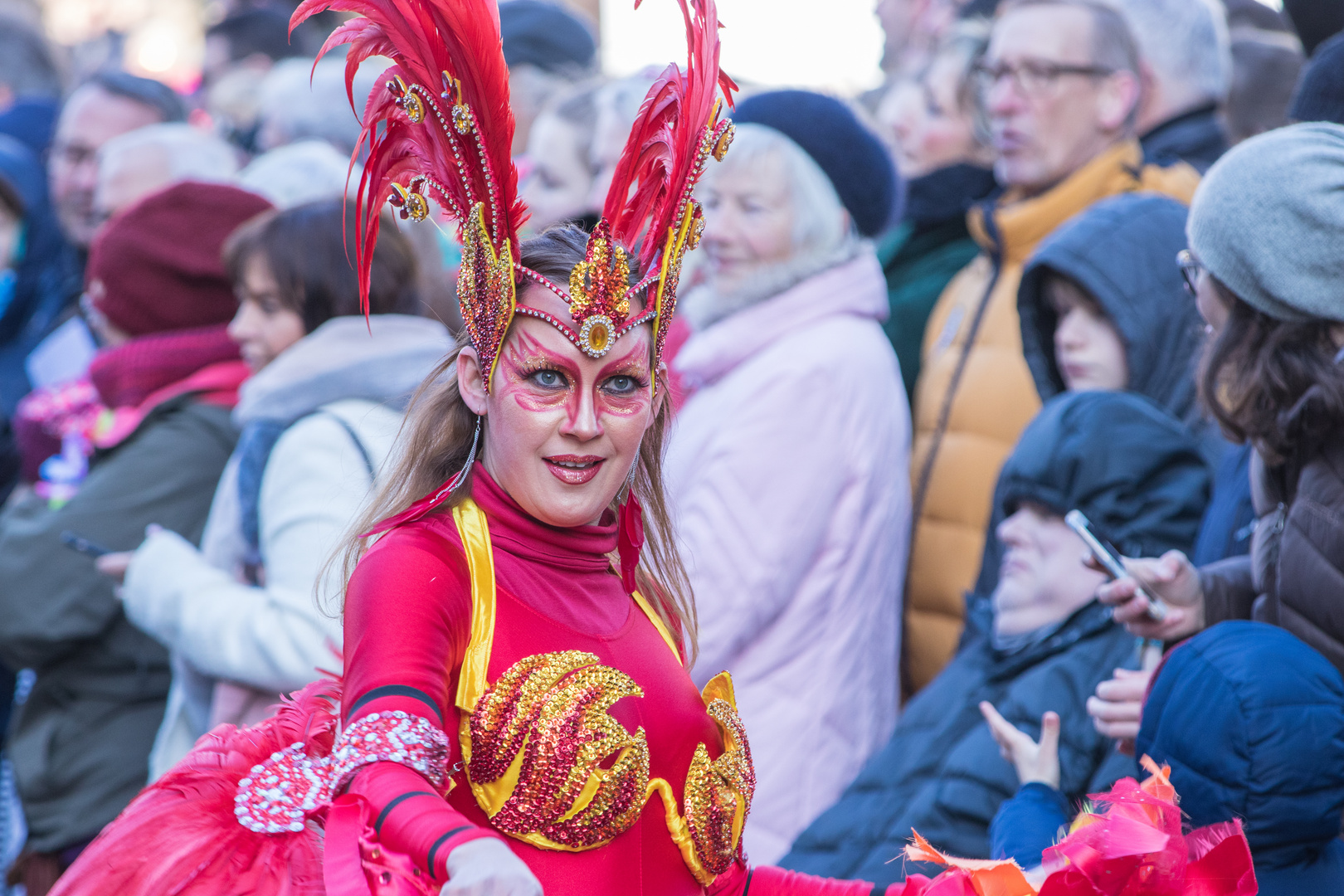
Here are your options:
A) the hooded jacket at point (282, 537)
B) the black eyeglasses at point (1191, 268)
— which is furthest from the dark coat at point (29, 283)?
the black eyeglasses at point (1191, 268)

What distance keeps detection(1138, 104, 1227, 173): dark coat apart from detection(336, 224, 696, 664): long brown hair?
271cm

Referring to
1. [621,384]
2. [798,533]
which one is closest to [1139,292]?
[798,533]

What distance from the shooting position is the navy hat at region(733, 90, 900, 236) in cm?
419

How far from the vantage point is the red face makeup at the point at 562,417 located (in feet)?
6.72

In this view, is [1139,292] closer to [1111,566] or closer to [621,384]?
[1111,566]

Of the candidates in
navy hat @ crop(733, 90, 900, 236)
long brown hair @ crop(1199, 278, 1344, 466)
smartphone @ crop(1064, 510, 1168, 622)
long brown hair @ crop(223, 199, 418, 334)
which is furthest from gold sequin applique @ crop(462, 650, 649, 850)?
navy hat @ crop(733, 90, 900, 236)

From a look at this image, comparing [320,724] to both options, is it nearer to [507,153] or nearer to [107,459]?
[507,153]

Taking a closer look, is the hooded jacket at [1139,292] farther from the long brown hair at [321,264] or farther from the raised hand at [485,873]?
the raised hand at [485,873]

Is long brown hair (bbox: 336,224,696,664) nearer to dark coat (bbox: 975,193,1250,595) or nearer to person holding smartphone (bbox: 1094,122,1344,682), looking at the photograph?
person holding smartphone (bbox: 1094,122,1344,682)

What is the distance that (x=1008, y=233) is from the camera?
438 cm

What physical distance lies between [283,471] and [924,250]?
2733 mm

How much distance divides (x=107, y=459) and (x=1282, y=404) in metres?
3.02

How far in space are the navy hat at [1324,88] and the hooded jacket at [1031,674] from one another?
0.92 m

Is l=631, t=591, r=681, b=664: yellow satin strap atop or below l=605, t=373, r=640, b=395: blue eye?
below
